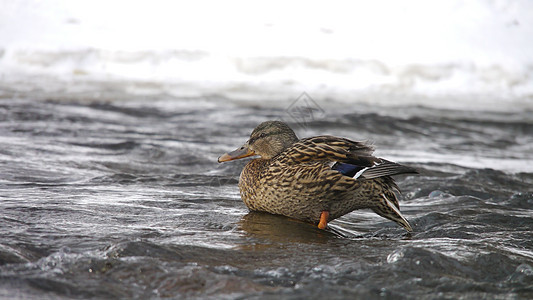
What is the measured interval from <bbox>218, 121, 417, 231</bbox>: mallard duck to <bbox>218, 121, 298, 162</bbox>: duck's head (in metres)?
0.26

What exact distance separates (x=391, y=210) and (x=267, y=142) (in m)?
1.05

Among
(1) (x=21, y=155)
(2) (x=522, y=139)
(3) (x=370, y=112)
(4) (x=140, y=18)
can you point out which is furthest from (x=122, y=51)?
(2) (x=522, y=139)

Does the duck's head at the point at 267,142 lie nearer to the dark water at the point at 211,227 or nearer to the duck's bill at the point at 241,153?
the duck's bill at the point at 241,153

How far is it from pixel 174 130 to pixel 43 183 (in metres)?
3.44

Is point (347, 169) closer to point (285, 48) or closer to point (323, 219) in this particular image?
point (323, 219)

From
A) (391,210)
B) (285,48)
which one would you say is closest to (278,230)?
(391,210)

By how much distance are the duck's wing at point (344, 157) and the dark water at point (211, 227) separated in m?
0.41

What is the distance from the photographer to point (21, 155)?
5809 millimetres

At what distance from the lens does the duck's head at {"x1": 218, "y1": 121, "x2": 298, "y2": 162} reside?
473 centimetres

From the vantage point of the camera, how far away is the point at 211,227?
398cm

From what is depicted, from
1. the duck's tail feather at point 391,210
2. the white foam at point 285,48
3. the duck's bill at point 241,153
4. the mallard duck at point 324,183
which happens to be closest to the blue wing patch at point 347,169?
the mallard duck at point 324,183

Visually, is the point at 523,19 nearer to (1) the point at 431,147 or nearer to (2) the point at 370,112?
(2) the point at 370,112

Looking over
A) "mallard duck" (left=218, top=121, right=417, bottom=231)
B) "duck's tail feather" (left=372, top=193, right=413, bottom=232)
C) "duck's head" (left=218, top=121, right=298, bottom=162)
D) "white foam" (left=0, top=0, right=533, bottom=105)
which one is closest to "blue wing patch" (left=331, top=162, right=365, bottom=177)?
"mallard duck" (left=218, top=121, right=417, bottom=231)

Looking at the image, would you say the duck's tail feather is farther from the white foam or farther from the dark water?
the white foam
